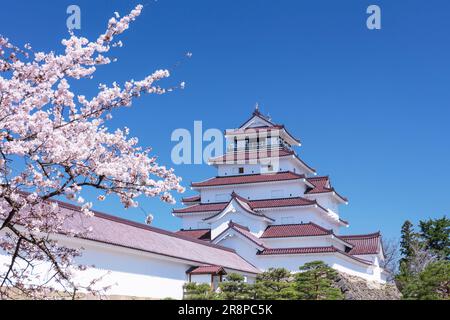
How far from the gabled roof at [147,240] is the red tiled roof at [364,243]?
11789mm

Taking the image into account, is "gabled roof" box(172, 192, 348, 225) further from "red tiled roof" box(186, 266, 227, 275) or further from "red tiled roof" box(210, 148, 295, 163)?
"red tiled roof" box(186, 266, 227, 275)

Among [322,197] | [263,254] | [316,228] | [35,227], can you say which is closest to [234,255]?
[263,254]

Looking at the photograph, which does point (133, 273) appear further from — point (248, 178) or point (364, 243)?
point (364, 243)

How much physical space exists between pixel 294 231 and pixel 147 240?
13.5 m

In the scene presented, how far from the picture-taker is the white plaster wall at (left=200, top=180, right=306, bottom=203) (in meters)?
36.4

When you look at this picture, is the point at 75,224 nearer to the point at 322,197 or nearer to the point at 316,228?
the point at 316,228

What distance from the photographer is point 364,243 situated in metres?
39.9

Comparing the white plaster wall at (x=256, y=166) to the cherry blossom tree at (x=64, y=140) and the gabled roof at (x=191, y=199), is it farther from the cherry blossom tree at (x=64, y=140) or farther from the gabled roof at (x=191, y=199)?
the cherry blossom tree at (x=64, y=140)

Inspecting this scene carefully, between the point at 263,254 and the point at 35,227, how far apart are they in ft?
82.8

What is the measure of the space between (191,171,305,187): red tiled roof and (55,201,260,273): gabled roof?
24.1ft

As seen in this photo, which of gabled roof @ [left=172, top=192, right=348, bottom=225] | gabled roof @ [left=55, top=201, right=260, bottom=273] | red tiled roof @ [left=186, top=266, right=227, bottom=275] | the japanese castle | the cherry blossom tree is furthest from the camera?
gabled roof @ [left=172, top=192, right=348, bottom=225]

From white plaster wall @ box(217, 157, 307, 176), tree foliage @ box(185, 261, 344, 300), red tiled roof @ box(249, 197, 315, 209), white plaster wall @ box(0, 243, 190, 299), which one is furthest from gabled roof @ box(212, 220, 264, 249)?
white plaster wall @ box(0, 243, 190, 299)

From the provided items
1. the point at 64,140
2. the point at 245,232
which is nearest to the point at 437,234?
the point at 245,232

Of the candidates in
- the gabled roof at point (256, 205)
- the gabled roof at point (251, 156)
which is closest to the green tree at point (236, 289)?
the gabled roof at point (256, 205)
